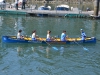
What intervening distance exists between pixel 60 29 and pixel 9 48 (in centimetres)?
1485

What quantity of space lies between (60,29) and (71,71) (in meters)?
20.7

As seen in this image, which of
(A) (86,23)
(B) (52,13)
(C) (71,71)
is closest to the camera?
(C) (71,71)

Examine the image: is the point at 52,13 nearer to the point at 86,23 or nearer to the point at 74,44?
the point at 86,23

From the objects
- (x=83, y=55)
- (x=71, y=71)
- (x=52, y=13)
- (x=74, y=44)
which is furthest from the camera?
(x=52, y=13)

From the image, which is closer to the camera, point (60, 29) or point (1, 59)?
point (1, 59)

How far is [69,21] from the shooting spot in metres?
54.6

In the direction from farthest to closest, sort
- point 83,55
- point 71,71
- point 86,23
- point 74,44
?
point 86,23 < point 74,44 < point 83,55 < point 71,71

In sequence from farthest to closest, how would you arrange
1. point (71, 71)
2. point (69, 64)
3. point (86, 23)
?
1. point (86, 23)
2. point (69, 64)
3. point (71, 71)

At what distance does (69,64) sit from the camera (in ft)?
91.9

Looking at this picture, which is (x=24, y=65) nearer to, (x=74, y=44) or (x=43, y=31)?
(x=74, y=44)

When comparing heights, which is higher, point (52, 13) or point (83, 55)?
point (52, 13)

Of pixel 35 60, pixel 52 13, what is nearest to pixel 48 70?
pixel 35 60

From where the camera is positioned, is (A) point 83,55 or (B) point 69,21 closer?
(A) point 83,55

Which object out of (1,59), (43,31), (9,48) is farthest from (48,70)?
(43,31)
